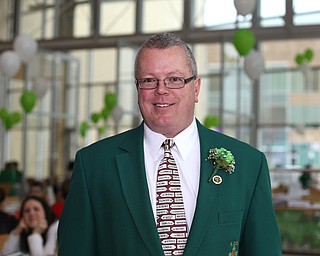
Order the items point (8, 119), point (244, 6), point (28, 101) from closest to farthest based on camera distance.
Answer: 1. point (244, 6)
2. point (28, 101)
3. point (8, 119)

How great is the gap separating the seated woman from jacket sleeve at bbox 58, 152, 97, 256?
261 centimetres

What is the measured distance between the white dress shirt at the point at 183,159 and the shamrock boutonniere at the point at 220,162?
2.0 inches

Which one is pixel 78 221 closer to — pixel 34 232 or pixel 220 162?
pixel 220 162

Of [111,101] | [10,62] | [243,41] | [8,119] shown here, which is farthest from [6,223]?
[8,119]

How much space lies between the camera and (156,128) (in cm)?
165

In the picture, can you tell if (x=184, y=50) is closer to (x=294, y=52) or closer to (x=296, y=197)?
(x=296, y=197)

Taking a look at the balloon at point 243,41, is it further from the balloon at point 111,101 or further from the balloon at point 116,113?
the balloon at point 116,113

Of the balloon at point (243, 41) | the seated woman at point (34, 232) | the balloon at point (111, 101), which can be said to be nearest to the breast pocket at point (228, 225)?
the seated woman at point (34, 232)

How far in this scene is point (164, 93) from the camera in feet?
5.24

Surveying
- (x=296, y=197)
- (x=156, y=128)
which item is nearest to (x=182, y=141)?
(x=156, y=128)

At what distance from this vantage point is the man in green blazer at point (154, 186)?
1.59m

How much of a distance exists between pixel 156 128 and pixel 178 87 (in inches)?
4.5

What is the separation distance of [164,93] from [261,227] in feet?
1.28

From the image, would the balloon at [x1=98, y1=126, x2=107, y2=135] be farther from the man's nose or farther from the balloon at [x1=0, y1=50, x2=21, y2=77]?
the man's nose
